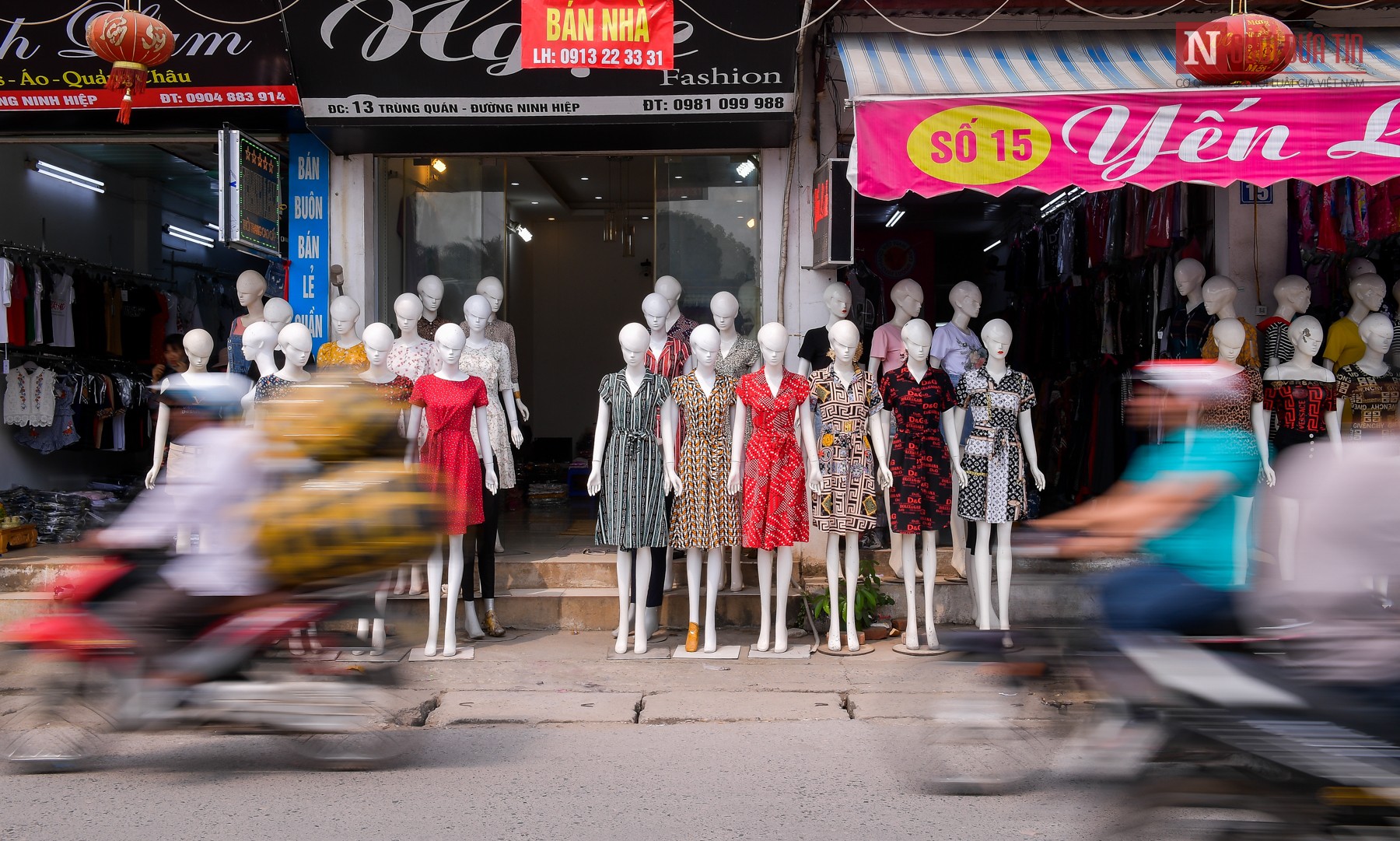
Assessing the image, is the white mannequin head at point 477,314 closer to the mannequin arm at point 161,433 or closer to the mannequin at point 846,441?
the mannequin arm at point 161,433

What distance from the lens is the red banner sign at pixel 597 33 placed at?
657 centimetres

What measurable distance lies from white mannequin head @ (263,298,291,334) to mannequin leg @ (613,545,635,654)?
8.89 feet

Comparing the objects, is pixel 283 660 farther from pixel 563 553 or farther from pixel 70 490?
pixel 70 490

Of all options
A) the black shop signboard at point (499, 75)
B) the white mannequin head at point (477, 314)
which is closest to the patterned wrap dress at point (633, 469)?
the white mannequin head at point (477, 314)

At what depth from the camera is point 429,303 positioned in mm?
7691

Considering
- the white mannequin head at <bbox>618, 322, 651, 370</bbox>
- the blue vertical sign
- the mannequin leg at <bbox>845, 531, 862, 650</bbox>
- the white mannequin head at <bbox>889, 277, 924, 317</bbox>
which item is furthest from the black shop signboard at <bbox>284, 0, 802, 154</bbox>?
the mannequin leg at <bbox>845, 531, 862, 650</bbox>

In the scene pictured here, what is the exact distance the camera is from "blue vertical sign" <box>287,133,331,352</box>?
26.2ft

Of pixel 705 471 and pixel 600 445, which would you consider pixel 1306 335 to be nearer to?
pixel 705 471

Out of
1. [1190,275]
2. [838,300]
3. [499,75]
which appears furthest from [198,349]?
[1190,275]

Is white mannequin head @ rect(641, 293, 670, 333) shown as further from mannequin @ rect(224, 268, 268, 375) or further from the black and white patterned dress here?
mannequin @ rect(224, 268, 268, 375)

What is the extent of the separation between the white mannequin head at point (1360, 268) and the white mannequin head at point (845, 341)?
147 inches

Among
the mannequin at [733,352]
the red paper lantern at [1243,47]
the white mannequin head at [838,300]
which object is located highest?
the red paper lantern at [1243,47]

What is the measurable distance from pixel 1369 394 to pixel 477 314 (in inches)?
228

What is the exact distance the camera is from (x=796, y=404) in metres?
6.20
